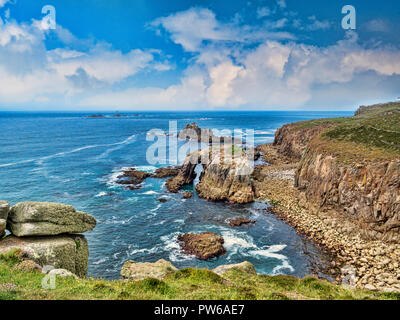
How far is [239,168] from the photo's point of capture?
194 feet

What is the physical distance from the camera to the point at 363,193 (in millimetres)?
39719

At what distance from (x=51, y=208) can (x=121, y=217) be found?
26.7m

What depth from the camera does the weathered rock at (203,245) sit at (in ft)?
119

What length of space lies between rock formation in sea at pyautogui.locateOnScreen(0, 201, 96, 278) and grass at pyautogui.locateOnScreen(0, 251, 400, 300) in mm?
1667

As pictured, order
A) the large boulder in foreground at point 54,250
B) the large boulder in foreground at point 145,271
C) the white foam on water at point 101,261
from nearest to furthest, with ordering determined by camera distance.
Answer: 1. the large boulder in foreground at point 54,250
2. the large boulder in foreground at point 145,271
3. the white foam on water at point 101,261

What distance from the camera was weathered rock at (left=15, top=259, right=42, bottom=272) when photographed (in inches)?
724

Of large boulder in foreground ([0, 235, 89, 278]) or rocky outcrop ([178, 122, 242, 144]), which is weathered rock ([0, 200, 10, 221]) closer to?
large boulder in foreground ([0, 235, 89, 278])

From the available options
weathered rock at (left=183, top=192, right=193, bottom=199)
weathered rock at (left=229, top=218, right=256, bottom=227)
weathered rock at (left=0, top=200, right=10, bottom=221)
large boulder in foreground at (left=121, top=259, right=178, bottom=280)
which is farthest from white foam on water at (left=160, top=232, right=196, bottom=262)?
weathered rock at (left=0, top=200, right=10, bottom=221)

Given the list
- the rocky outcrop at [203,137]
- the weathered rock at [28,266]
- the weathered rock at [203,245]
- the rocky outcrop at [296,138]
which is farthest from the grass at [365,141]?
the rocky outcrop at [203,137]

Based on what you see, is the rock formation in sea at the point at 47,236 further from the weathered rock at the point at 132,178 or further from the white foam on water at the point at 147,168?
the white foam on water at the point at 147,168

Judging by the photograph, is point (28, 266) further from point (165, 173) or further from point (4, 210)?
point (165, 173)

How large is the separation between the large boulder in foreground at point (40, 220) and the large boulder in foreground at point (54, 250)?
61 centimetres

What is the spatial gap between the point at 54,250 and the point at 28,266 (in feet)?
9.22
